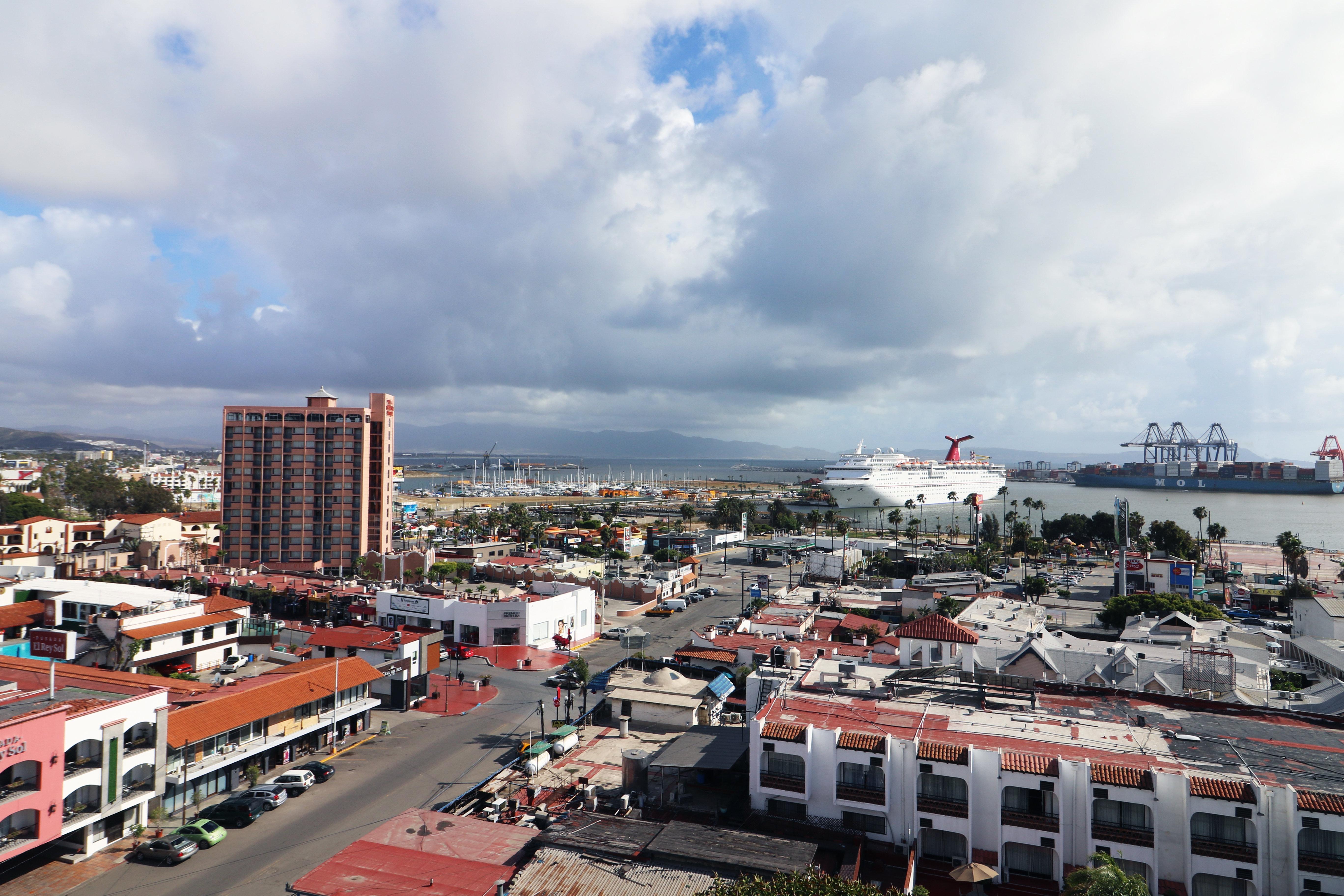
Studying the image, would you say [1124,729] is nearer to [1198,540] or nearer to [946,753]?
[946,753]

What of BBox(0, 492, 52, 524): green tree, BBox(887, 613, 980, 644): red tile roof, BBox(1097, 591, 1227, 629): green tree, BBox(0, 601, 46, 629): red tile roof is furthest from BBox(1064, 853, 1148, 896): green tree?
BBox(0, 492, 52, 524): green tree

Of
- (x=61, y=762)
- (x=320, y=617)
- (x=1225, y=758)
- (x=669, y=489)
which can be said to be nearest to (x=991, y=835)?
(x=1225, y=758)

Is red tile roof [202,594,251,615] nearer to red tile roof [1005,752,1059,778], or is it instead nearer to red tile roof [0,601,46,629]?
red tile roof [0,601,46,629]

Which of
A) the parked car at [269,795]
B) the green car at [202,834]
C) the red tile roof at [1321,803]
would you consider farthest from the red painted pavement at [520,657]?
the red tile roof at [1321,803]

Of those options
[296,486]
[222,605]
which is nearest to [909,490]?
[296,486]

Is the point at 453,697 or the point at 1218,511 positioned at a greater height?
the point at 1218,511

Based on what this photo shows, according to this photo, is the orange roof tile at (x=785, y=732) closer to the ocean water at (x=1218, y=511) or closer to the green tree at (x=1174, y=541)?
the green tree at (x=1174, y=541)

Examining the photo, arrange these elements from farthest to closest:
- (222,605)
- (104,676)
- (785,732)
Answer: (222,605)
(104,676)
(785,732)

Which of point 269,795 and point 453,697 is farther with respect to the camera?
point 453,697
